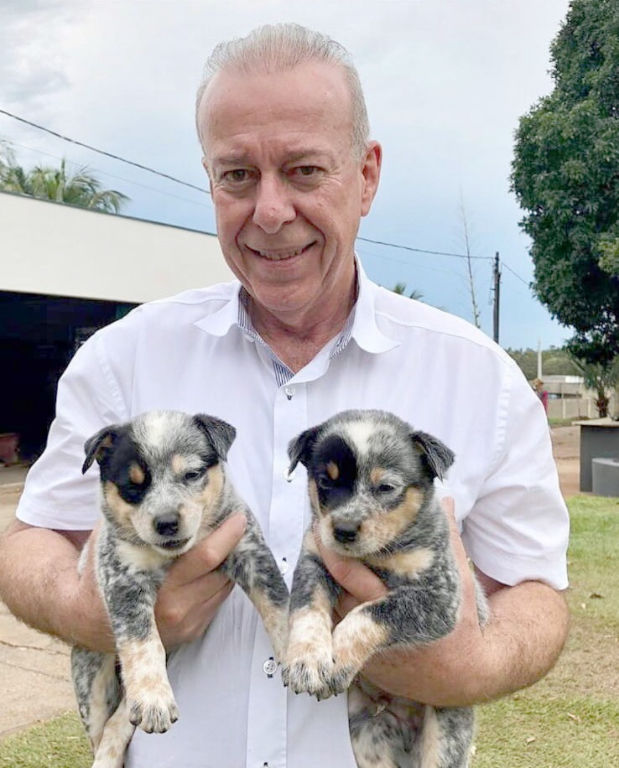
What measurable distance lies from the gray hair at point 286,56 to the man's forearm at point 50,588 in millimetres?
1439

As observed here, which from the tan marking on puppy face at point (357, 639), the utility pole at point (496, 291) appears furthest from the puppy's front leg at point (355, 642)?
the utility pole at point (496, 291)

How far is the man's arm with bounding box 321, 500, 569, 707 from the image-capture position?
98.3 inches

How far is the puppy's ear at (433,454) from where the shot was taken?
2469mm

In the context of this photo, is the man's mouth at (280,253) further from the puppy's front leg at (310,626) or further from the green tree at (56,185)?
the green tree at (56,185)

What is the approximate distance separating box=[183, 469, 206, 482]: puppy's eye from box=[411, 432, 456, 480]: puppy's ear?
61 cm

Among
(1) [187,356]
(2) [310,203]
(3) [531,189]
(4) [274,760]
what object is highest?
(3) [531,189]

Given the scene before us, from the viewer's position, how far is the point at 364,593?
250 cm

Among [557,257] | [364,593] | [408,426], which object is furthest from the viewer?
[557,257]

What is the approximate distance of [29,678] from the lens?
24.5 ft

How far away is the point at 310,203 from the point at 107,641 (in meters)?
1.41

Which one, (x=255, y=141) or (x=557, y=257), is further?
(x=557, y=257)

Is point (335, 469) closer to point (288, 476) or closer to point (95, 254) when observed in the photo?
point (288, 476)

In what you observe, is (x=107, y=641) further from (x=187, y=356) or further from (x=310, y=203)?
(x=310, y=203)

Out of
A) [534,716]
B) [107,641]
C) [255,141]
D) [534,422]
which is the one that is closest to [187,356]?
[255,141]
